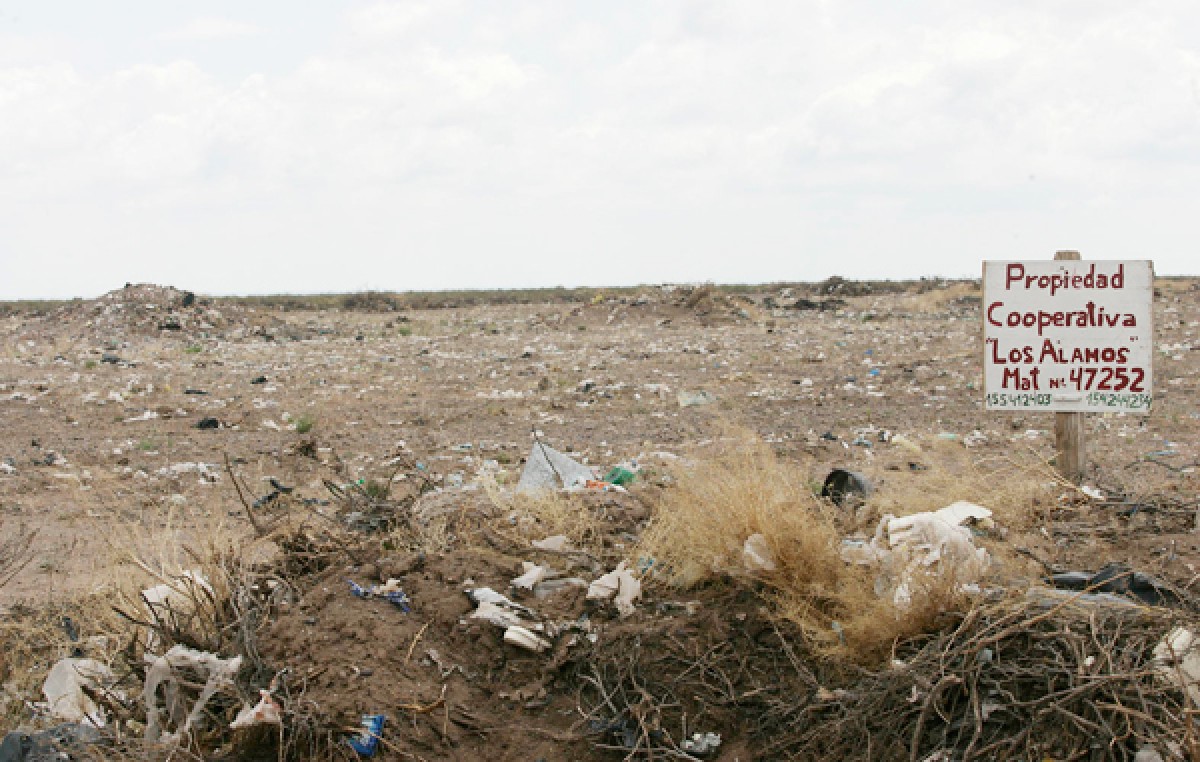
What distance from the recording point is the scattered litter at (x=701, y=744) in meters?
2.92

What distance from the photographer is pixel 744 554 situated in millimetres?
3373

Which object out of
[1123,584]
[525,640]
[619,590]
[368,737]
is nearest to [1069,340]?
[1123,584]

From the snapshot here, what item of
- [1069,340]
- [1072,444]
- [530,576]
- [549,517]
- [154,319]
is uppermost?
[154,319]

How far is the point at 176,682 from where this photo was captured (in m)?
2.98

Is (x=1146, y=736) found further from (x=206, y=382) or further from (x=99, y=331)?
(x=99, y=331)

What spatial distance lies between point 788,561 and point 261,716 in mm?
1724

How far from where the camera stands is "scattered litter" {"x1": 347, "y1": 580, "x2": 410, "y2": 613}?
11.4 ft

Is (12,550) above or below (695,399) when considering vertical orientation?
below

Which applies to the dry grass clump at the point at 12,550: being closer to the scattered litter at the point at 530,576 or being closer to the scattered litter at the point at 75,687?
the scattered litter at the point at 75,687

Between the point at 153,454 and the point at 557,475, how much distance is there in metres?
4.21

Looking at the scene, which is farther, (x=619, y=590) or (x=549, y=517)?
(x=549, y=517)

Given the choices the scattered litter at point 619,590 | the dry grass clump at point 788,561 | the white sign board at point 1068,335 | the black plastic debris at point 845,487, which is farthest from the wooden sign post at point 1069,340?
the scattered litter at point 619,590

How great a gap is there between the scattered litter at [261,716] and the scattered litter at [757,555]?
1.58m

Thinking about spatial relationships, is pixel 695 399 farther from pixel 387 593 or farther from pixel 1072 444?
pixel 387 593
